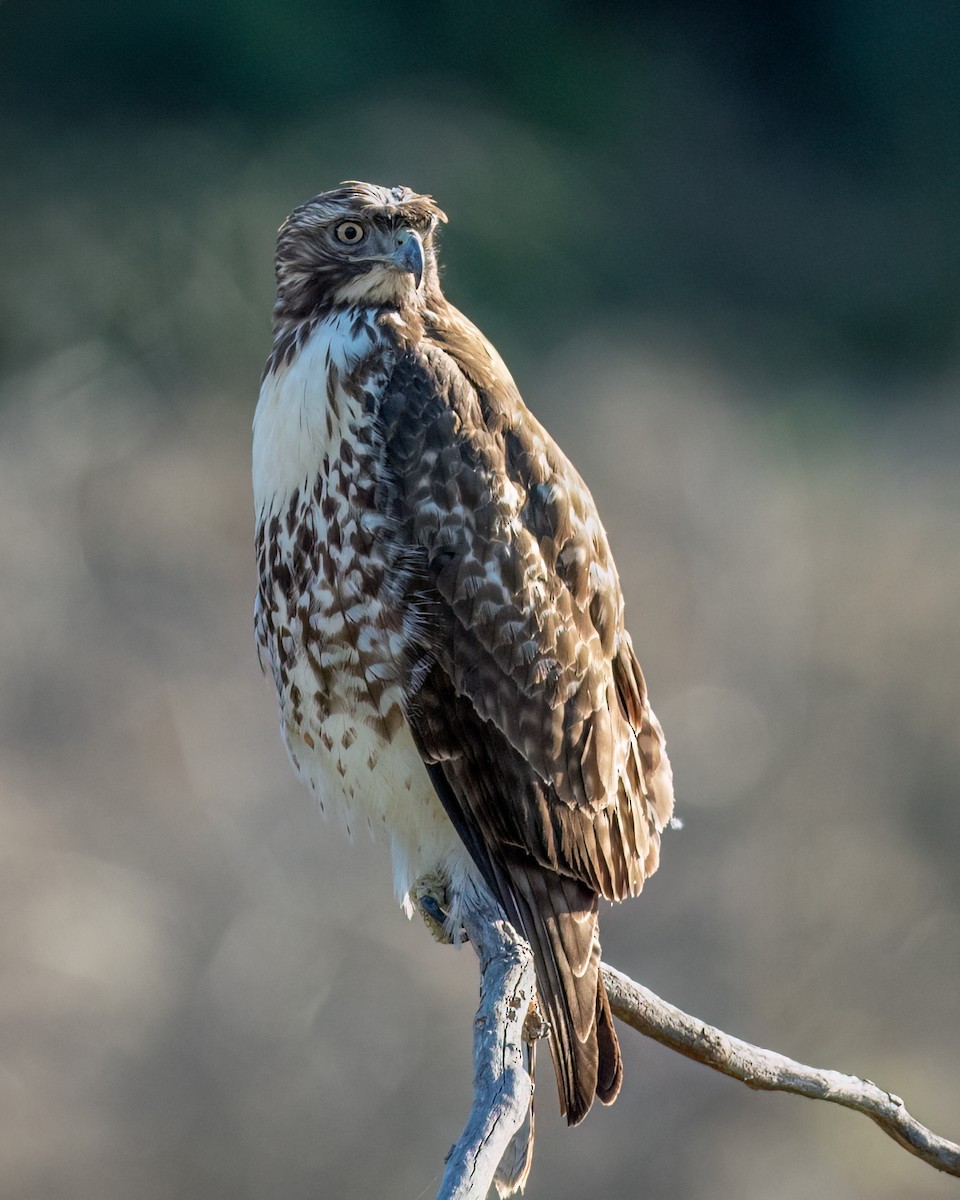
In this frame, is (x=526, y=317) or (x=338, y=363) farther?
(x=526, y=317)

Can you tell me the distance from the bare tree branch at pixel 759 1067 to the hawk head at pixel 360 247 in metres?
1.08

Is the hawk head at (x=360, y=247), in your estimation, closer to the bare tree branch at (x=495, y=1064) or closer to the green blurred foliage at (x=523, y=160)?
the bare tree branch at (x=495, y=1064)

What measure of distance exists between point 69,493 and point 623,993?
5.10 meters

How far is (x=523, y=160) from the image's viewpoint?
7.91 meters

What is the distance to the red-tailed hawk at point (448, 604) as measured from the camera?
217 cm

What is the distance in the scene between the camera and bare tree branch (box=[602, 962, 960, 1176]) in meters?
2.18

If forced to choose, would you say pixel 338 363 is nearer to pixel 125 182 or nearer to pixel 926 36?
pixel 125 182

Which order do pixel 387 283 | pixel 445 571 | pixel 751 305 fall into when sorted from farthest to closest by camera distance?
pixel 751 305
pixel 387 283
pixel 445 571

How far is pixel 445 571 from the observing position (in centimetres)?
216

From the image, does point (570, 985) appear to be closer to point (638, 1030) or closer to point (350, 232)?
point (638, 1030)

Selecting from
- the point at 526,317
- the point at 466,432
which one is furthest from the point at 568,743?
the point at 526,317

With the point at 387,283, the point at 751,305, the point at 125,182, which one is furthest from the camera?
the point at 751,305

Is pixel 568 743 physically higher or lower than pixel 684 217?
lower

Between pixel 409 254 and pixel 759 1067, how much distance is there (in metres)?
1.29
